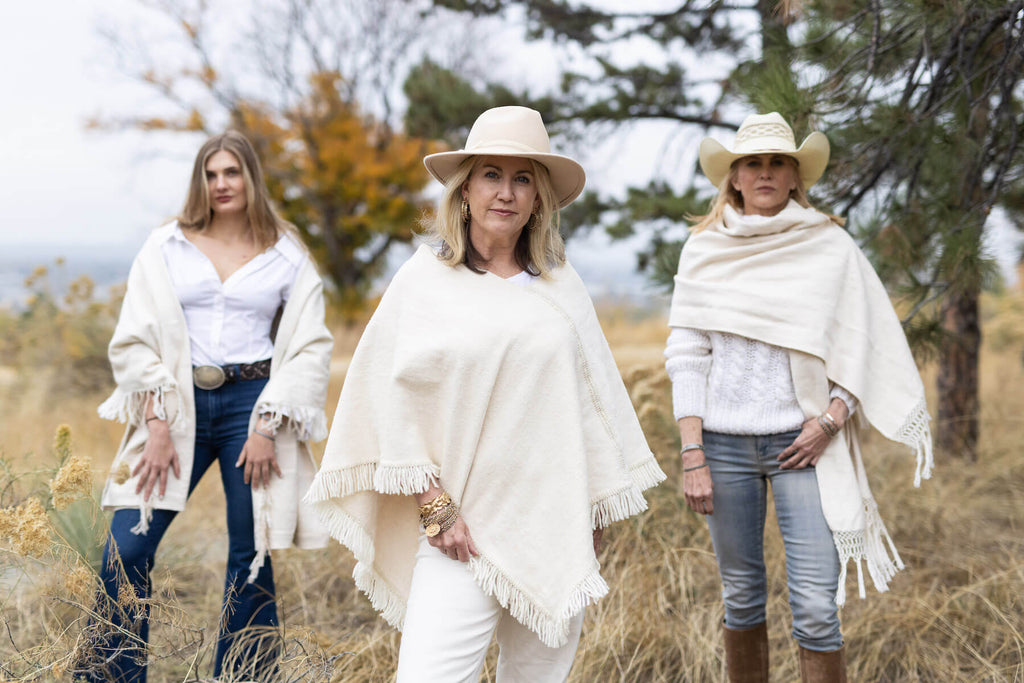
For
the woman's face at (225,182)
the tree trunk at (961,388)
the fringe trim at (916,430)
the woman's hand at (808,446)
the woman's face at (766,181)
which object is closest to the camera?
the woman's hand at (808,446)

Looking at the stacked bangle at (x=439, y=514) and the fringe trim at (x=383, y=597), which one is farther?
the fringe trim at (x=383, y=597)

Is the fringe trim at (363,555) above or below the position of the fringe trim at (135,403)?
below

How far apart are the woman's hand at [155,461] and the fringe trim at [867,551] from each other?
2.08m

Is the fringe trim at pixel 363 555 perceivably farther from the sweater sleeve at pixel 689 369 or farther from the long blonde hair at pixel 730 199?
the long blonde hair at pixel 730 199

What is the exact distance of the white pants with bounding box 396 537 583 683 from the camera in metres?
1.81

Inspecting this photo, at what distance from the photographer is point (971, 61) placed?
10.1 ft

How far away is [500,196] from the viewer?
2018mm

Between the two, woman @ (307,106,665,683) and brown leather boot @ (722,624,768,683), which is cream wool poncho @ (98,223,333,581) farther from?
brown leather boot @ (722,624,768,683)

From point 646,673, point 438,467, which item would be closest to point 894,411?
point 646,673

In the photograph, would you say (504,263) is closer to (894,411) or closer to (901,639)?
(894,411)

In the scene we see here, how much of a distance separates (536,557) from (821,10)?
8.85 ft

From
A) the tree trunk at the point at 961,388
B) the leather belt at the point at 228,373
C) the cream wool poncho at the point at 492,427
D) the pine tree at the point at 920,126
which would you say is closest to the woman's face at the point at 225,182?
the leather belt at the point at 228,373

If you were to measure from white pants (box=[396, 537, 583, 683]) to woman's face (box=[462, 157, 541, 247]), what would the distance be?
2.61 feet

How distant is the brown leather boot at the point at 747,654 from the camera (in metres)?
2.53
